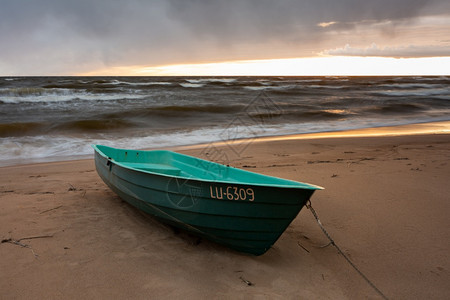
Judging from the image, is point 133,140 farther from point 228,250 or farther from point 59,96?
point 59,96

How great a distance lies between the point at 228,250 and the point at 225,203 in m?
0.64

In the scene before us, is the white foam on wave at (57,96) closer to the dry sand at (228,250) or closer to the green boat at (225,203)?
the dry sand at (228,250)

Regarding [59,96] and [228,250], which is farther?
[59,96]

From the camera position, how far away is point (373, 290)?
2.99 m

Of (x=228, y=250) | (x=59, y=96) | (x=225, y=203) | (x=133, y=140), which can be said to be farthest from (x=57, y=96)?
(x=225, y=203)

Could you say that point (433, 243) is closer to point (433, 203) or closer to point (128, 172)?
point (433, 203)

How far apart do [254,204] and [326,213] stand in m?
1.82

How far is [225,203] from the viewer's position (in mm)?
3154

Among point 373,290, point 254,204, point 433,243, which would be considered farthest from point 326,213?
point 254,204

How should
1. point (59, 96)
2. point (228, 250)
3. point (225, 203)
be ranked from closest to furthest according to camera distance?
point (225, 203) → point (228, 250) → point (59, 96)

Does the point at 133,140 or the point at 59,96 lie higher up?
the point at 59,96

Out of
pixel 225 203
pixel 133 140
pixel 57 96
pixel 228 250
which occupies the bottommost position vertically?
pixel 133 140

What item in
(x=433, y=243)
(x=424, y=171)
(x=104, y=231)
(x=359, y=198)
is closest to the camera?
(x=433, y=243)

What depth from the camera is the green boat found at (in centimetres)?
296
